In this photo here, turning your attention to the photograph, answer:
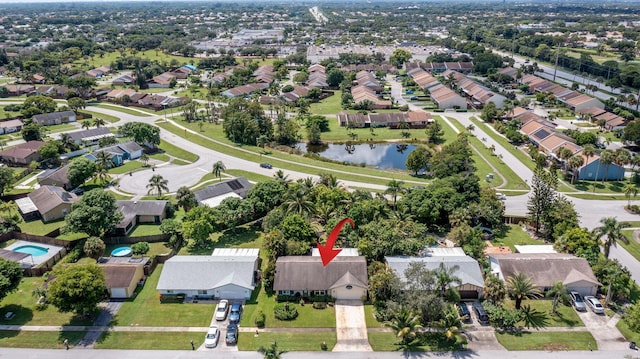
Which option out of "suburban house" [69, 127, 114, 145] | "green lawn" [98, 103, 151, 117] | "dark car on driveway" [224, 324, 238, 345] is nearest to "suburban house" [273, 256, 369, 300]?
"dark car on driveway" [224, 324, 238, 345]

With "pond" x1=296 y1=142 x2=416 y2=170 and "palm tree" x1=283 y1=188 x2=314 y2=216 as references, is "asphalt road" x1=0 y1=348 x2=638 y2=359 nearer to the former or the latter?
"palm tree" x1=283 y1=188 x2=314 y2=216

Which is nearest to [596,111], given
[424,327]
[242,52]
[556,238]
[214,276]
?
[556,238]

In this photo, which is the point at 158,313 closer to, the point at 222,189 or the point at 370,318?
the point at 370,318

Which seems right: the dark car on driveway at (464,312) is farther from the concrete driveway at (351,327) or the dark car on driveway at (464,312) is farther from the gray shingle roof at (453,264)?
the concrete driveway at (351,327)

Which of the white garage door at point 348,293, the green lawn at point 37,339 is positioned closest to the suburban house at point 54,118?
the green lawn at point 37,339

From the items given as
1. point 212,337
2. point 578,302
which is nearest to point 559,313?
point 578,302

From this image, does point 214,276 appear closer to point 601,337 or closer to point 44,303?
point 44,303
